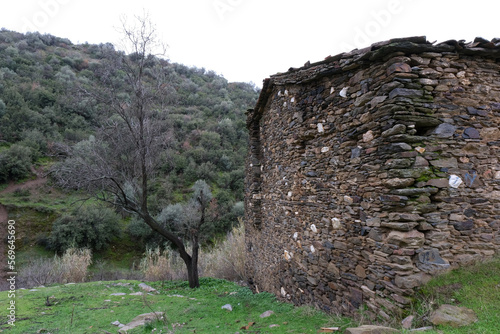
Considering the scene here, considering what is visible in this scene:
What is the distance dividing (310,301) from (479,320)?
2615 mm

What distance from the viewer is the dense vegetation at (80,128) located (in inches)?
651

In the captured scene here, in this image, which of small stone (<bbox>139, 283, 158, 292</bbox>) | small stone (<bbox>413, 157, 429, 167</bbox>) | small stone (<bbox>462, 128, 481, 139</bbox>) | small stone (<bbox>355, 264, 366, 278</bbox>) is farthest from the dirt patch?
small stone (<bbox>462, 128, 481, 139</bbox>)

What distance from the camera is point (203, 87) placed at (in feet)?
103

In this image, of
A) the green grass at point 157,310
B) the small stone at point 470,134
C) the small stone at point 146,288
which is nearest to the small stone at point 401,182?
the small stone at point 470,134

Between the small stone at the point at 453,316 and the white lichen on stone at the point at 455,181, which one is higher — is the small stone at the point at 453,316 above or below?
below

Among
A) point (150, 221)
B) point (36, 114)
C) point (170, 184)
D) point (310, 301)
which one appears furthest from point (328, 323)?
point (36, 114)

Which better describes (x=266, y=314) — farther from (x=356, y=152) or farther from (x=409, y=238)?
(x=356, y=152)

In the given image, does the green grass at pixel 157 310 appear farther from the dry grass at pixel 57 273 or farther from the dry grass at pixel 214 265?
the dry grass at pixel 214 265

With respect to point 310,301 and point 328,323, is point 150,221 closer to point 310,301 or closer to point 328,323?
point 310,301

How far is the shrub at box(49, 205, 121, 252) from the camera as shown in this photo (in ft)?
44.6

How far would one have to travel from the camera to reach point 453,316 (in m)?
2.65

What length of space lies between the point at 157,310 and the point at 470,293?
535cm

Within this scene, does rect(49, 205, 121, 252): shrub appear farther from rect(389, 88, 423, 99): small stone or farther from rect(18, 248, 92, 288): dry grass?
rect(389, 88, 423, 99): small stone

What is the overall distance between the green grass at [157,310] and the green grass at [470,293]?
989 mm
